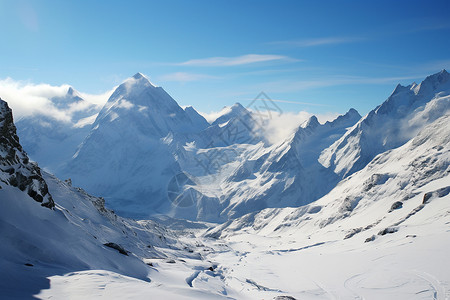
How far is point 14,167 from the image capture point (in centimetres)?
3306

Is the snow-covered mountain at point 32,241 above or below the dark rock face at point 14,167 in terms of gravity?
below

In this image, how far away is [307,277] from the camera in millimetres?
46188

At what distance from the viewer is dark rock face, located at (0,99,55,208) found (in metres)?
32.0

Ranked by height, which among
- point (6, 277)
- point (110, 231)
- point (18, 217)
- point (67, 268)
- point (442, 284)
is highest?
point (110, 231)

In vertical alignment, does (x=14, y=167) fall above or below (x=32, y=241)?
above

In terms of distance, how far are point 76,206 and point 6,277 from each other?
44638 millimetres

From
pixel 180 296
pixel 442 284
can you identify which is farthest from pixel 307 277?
pixel 180 296

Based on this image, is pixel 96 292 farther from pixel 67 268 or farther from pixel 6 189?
pixel 6 189

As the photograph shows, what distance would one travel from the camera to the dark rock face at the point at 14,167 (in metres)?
32.0

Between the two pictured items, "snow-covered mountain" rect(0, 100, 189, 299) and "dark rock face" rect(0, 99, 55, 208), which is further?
"dark rock face" rect(0, 99, 55, 208)

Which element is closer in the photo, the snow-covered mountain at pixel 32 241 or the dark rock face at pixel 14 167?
the snow-covered mountain at pixel 32 241

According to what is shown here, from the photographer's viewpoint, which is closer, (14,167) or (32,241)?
(32,241)

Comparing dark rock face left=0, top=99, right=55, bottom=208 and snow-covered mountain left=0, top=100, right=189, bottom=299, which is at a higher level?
dark rock face left=0, top=99, right=55, bottom=208

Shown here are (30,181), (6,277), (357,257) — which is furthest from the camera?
(357,257)
